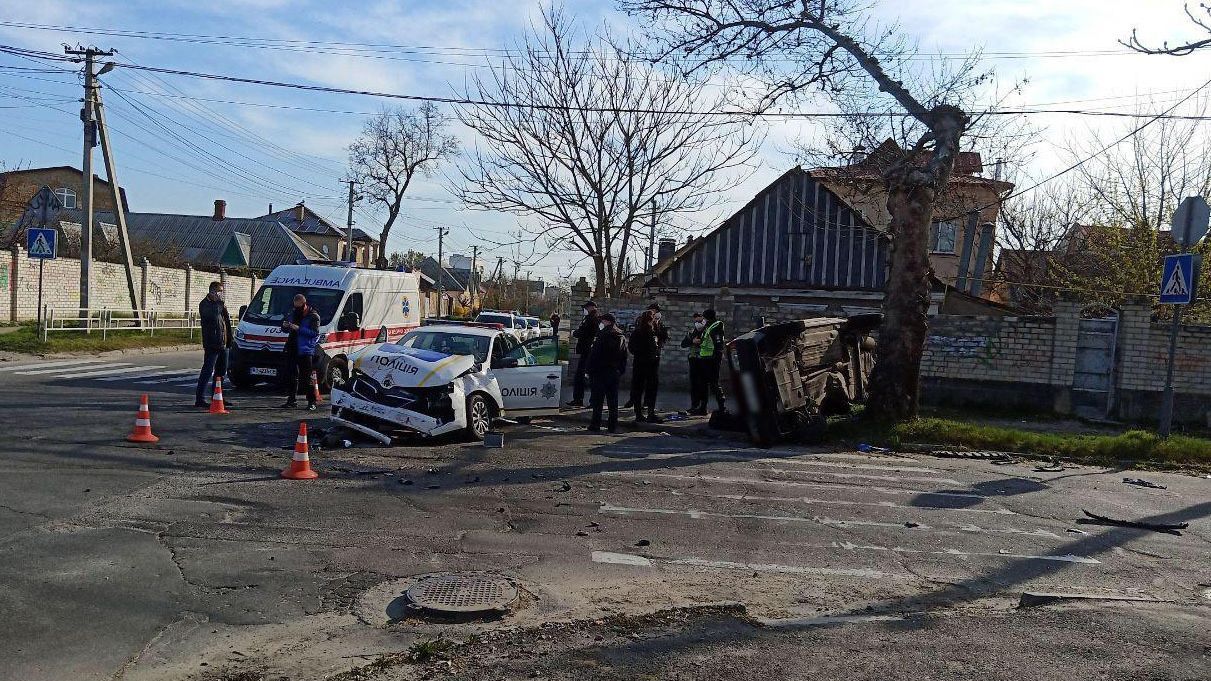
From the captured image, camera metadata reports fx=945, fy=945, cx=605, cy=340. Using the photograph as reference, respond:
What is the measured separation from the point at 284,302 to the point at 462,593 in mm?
12587

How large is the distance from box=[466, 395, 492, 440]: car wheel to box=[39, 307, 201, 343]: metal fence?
52.5ft

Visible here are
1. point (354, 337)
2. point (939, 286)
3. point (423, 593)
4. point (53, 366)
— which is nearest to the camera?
point (423, 593)

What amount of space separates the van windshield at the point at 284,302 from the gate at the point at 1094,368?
13.6 m

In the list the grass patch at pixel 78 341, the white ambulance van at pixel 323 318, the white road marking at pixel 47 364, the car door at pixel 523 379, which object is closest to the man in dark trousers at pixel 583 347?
the car door at pixel 523 379

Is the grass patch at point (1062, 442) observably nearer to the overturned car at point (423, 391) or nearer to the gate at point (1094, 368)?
the gate at point (1094, 368)

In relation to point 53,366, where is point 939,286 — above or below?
above

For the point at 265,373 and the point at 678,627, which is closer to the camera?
the point at 678,627

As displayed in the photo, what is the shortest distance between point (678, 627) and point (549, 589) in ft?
3.46

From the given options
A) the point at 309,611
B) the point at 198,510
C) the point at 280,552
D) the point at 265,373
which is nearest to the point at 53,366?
the point at 265,373

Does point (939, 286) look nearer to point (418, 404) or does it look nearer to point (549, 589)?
point (418, 404)

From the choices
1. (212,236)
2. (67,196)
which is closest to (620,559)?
(67,196)

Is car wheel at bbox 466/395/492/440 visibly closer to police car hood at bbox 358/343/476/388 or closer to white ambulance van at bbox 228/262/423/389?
police car hood at bbox 358/343/476/388

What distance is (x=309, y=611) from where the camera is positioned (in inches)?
213

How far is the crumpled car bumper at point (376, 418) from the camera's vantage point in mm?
10883
